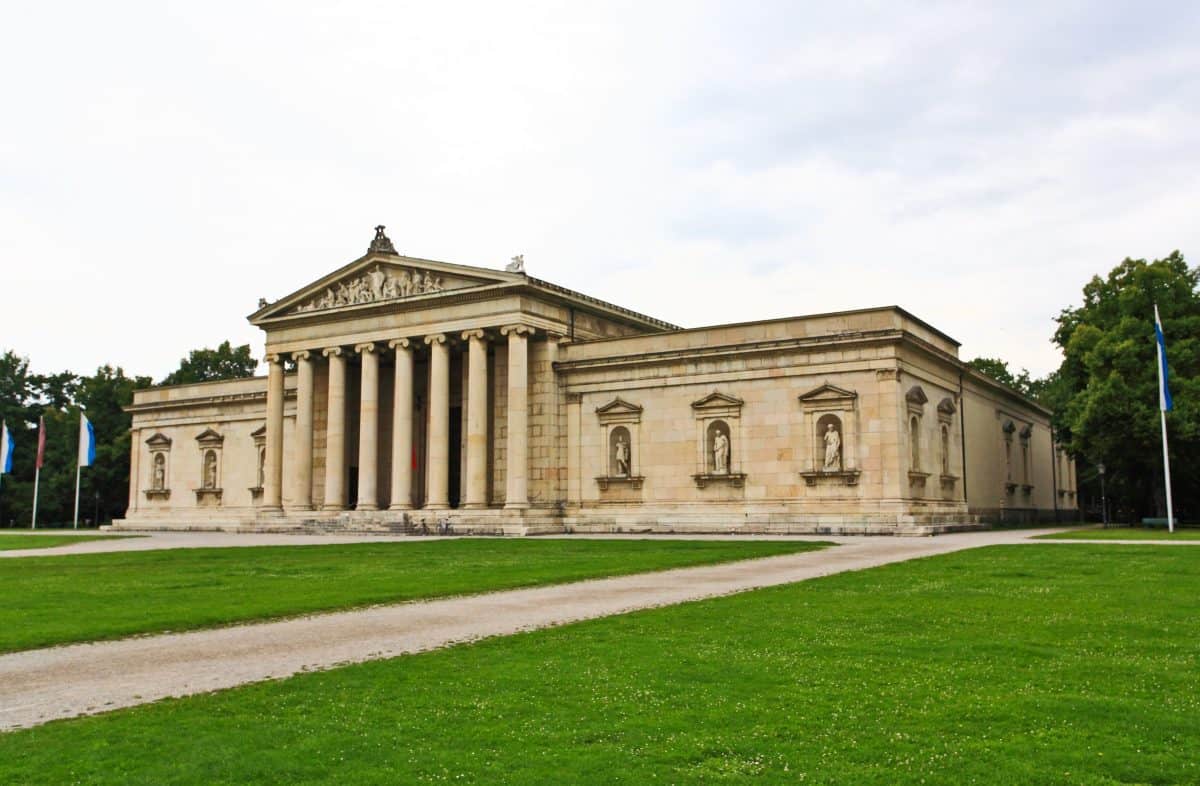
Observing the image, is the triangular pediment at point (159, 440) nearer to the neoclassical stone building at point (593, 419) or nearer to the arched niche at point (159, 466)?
the arched niche at point (159, 466)

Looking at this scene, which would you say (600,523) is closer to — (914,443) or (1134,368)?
(914,443)

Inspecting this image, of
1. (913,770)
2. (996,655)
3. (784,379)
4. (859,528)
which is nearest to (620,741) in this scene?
(913,770)

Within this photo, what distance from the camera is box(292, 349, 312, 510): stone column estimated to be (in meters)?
66.6

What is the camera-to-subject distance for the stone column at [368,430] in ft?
208

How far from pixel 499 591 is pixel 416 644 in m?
7.80

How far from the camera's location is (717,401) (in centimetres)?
5603

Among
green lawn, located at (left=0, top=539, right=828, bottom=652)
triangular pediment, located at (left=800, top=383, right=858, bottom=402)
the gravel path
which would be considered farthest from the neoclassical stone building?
the gravel path

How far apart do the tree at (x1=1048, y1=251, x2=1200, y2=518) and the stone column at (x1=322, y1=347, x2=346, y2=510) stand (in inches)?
1595

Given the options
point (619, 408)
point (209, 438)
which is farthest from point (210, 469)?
point (619, 408)

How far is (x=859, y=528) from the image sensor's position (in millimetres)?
49594

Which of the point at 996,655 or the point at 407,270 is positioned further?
the point at 407,270

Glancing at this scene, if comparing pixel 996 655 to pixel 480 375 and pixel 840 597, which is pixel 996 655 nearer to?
pixel 840 597

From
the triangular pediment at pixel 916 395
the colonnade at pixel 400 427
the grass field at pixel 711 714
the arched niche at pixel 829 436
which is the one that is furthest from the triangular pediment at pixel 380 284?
the grass field at pixel 711 714

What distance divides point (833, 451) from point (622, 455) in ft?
39.7
